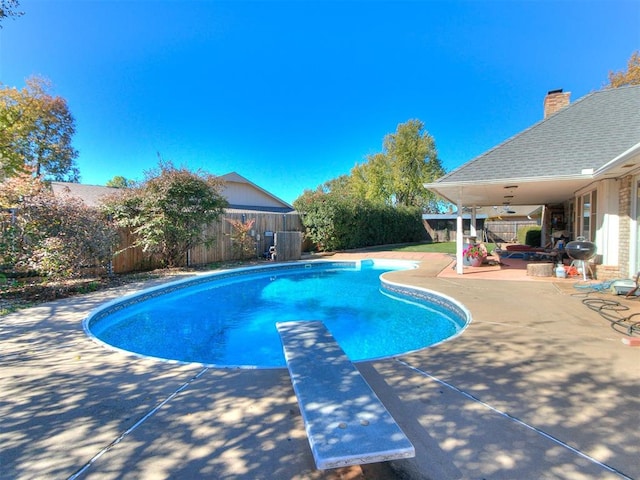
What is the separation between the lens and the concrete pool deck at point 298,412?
76.4 inches

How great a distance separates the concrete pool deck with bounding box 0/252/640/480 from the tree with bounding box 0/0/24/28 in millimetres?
6781

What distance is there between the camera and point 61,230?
25.0ft

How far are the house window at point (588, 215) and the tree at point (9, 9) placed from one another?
564 inches

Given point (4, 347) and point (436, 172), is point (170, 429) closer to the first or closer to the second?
point (4, 347)

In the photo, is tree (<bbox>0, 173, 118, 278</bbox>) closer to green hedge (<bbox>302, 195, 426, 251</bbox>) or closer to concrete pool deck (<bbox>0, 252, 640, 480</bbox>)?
concrete pool deck (<bbox>0, 252, 640, 480</bbox>)

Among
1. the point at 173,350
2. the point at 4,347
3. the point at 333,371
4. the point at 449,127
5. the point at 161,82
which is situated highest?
the point at 449,127

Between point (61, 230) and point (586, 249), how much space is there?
12541 millimetres

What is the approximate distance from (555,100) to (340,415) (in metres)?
14.4

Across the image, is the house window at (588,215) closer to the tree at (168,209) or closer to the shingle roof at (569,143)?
the shingle roof at (569,143)

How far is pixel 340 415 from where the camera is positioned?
7.01 feet

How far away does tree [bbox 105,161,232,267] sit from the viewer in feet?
34.0

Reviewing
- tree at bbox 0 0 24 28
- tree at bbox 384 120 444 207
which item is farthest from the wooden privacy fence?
tree at bbox 384 120 444 207

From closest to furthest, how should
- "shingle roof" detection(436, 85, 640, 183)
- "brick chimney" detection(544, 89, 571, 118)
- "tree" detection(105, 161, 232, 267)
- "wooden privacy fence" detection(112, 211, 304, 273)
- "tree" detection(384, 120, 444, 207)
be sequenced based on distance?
"shingle roof" detection(436, 85, 640, 183) < "tree" detection(105, 161, 232, 267) < "wooden privacy fence" detection(112, 211, 304, 273) < "brick chimney" detection(544, 89, 571, 118) < "tree" detection(384, 120, 444, 207)

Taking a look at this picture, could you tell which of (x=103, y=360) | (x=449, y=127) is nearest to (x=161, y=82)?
(x=103, y=360)
